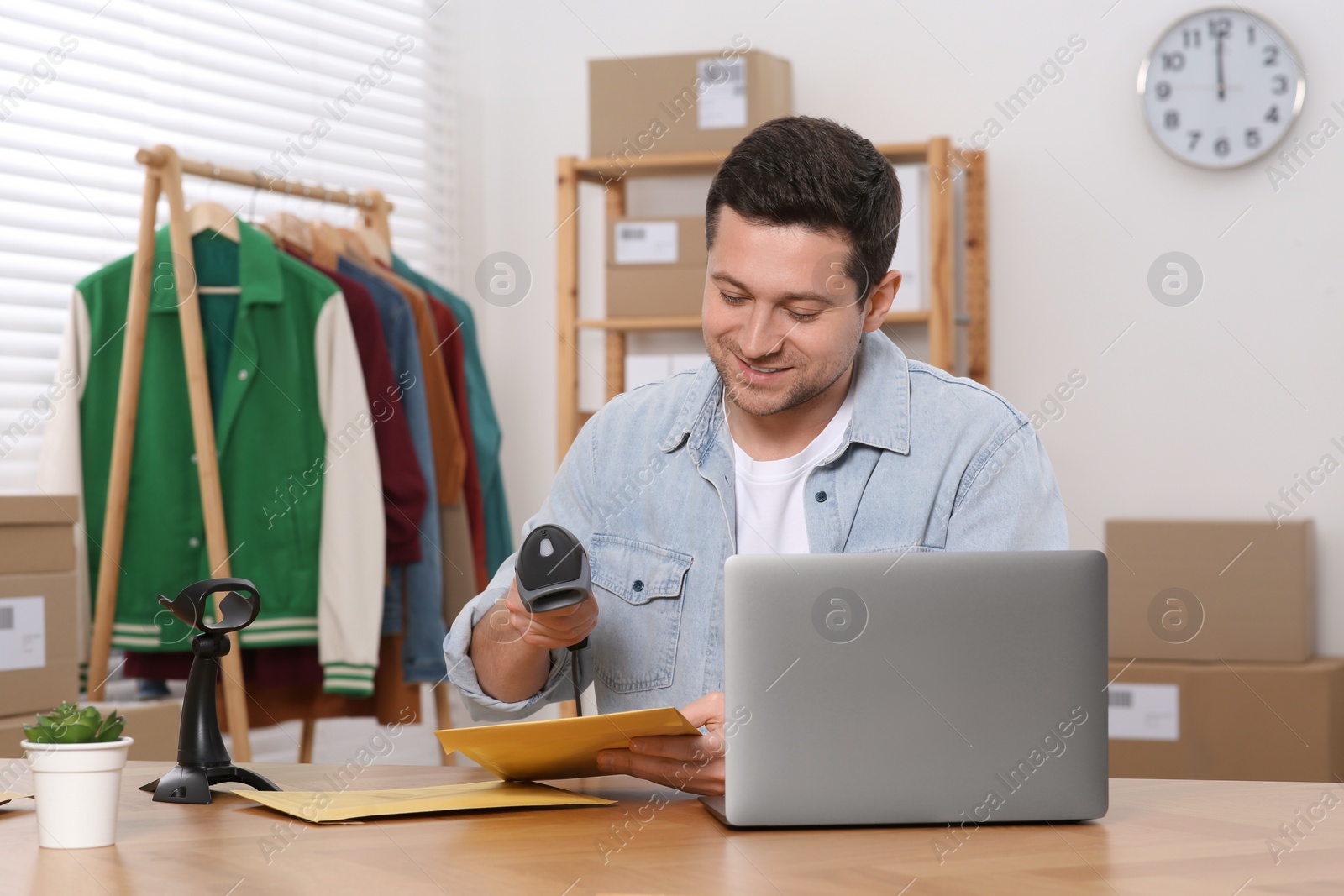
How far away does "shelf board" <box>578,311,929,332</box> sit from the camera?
3.07m

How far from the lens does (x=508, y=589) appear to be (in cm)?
147

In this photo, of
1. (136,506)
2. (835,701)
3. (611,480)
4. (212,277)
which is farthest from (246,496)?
(835,701)

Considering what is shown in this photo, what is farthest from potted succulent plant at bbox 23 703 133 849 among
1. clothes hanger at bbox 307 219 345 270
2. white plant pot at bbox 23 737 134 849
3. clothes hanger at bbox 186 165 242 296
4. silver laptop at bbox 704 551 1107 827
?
clothes hanger at bbox 307 219 345 270

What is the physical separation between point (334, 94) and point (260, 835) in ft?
8.73

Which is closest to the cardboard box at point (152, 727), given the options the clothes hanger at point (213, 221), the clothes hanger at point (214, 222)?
the clothes hanger at point (214, 222)

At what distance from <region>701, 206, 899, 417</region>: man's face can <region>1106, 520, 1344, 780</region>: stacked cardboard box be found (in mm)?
1457

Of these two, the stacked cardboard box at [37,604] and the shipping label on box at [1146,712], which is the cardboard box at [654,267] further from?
the stacked cardboard box at [37,604]

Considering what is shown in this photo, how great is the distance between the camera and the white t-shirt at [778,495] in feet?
5.24

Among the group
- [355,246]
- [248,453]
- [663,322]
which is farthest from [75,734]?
[663,322]

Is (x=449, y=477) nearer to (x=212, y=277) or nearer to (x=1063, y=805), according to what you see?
(x=212, y=277)

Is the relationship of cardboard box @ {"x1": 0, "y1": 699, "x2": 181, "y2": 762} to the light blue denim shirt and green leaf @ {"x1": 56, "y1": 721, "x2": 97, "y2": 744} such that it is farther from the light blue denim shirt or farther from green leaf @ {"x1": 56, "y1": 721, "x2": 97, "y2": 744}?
green leaf @ {"x1": 56, "y1": 721, "x2": 97, "y2": 744}

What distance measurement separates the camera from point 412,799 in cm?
120

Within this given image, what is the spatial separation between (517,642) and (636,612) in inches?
9.4

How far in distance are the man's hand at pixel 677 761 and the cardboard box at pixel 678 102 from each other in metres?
2.15
